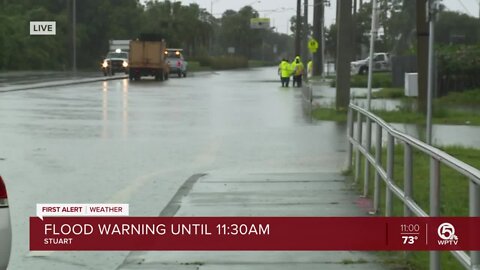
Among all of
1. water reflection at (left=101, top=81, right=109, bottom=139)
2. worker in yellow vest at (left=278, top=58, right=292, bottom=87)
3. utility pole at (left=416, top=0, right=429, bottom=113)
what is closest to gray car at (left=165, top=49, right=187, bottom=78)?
worker in yellow vest at (left=278, top=58, right=292, bottom=87)

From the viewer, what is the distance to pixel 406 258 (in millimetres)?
6543

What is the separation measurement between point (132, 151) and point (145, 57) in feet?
119

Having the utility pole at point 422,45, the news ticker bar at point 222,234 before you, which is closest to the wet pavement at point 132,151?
the news ticker bar at point 222,234

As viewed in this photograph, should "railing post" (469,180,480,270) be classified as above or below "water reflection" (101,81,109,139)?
above

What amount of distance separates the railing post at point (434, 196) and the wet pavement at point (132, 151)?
8.50 ft

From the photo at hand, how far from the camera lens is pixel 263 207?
29.4 ft

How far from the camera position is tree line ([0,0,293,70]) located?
69.1m

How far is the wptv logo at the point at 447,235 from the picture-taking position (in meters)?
5.07

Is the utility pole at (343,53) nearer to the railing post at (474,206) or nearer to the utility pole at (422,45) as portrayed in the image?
the utility pole at (422,45)

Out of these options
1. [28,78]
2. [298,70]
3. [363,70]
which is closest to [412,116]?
[298,70]

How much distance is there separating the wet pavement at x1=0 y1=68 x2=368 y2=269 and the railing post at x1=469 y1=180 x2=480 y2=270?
318cm

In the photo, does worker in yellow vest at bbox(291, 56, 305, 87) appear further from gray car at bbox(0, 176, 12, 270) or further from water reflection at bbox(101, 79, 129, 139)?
gray car at bbox(0, 176, 12, 270)

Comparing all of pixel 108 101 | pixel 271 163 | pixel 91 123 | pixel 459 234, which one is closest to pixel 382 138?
pixel 459 234

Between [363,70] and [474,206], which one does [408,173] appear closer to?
[474,206]
